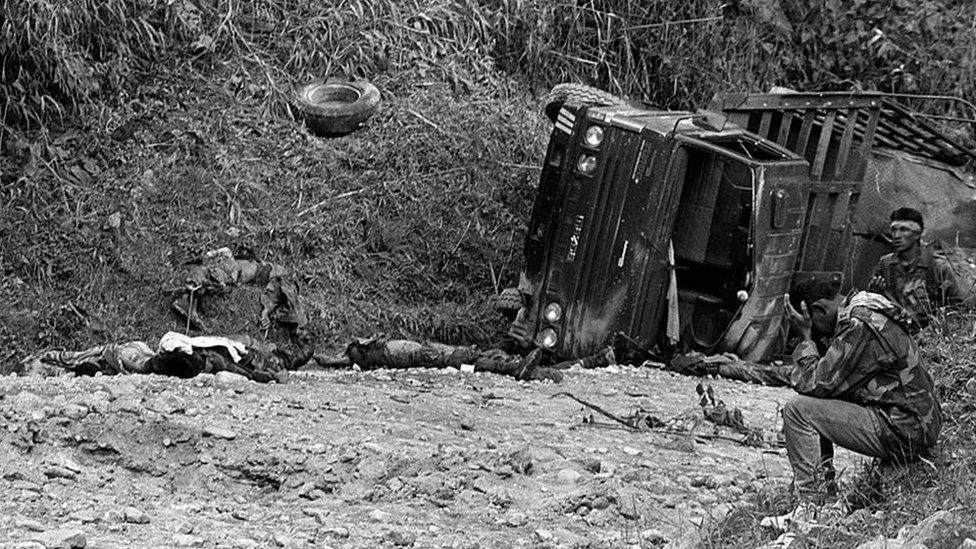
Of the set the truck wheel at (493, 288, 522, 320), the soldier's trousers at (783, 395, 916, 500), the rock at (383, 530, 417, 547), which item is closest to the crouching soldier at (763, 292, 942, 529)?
the soldier's trousers at (783, 395, 916, 500)

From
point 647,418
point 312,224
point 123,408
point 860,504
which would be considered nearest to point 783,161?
point 647,418

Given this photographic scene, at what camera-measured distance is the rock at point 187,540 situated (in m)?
5.58

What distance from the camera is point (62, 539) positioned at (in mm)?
5410

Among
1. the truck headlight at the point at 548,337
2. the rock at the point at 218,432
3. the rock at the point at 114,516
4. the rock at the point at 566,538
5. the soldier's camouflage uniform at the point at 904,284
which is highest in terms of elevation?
the soldier's camouflage uniform at the point at 904,284

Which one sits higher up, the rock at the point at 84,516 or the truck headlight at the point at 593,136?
the truck headlight at the point at 593,136

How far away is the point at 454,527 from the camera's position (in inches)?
244

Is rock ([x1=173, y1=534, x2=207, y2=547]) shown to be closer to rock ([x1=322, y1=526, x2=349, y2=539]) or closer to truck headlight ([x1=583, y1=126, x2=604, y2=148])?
rock ([x1=322, y1=526, x2=349, y2=539])

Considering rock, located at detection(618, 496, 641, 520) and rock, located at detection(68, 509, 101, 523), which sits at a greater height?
rock, located at detection(618, 496, 641, 520)

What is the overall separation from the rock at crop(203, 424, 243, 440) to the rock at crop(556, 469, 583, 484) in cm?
145

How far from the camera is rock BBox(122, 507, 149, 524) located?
5.88 meters

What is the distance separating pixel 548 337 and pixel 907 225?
3.28 metres

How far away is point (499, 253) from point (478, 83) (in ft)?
6.09

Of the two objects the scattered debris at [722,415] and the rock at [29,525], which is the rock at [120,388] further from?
the scattered debris at [722,415]

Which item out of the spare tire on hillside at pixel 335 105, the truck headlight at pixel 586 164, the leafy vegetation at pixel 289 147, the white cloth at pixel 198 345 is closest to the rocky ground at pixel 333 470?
the white cloth at pixel 198 345
